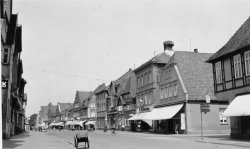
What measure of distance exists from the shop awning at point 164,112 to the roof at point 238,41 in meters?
12.0

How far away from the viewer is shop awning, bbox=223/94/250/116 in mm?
23984

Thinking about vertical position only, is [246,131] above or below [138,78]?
below

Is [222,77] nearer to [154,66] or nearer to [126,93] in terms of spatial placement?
[154,66]

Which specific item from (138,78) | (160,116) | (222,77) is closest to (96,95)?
(138,78)

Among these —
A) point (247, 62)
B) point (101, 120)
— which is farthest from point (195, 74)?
point (101, 120)

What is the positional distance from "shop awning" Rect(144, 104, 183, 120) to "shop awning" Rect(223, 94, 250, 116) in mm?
14886

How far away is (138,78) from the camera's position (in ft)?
191

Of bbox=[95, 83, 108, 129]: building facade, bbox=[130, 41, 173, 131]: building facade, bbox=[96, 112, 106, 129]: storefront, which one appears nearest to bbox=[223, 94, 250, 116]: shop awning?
bbox=[130, 41, 173, 131]: building facade

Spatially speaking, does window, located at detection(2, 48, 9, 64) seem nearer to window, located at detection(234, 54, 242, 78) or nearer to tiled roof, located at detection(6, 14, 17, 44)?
tiled roof, located at detection(6, 14, 17, 44)

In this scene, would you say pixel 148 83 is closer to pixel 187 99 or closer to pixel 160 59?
pixel 160 59

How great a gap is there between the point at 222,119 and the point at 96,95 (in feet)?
175

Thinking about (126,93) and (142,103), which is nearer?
(142,103)

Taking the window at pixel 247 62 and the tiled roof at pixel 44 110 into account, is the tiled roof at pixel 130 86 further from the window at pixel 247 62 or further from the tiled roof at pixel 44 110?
the tiled roof at pixel 44 110

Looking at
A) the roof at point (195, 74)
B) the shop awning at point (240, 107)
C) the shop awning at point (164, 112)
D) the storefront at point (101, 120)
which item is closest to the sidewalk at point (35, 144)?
the shop awning at point (240, 107)
